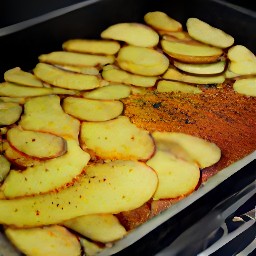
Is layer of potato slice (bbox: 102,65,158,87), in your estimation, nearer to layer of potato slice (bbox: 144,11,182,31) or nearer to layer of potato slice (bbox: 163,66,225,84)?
layer of potato slice (bbox: 163,66,225,84)

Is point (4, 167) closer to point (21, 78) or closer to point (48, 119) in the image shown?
point (48, 119)

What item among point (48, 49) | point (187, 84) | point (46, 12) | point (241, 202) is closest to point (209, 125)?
point (187, 84)

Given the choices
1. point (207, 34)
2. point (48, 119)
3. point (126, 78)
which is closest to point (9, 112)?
point (48, 119)

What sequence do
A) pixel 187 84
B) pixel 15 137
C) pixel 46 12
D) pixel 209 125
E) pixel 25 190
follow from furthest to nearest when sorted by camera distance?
pixel 46 12 → pixel 187 84 → pixel 209 125 → pixel 15 137 → pixel 25 190

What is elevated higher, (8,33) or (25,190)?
(8,33)

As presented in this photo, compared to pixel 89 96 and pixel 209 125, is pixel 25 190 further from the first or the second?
pixel 209 125

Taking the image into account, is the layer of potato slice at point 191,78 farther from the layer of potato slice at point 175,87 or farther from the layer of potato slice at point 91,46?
the layer of potato slice at point 91,46

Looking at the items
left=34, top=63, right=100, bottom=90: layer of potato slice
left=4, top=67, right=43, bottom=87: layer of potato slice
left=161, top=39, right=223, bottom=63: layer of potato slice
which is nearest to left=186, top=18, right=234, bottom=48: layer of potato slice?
left=161, top=39, right=223, bottom=63: layer of potato slice

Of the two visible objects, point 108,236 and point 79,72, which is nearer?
point 108,236
